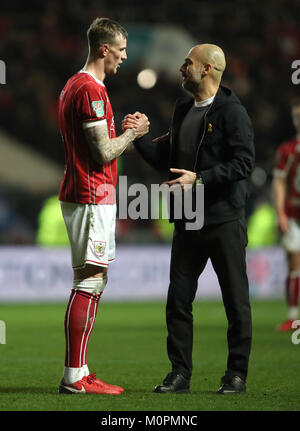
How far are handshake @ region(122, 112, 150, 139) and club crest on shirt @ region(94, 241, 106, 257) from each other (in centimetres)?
69

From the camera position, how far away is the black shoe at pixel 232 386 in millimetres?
5184

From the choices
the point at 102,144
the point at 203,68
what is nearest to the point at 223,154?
the point at 203,68

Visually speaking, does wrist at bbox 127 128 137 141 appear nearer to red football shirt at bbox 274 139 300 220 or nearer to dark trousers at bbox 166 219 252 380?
dark trousers at bbox 166 219 252 380

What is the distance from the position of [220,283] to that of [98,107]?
121 cm

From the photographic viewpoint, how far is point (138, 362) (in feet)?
22.8

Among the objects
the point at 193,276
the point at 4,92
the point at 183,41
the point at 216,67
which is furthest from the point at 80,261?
the point at 183,41

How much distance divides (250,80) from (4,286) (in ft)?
27.6

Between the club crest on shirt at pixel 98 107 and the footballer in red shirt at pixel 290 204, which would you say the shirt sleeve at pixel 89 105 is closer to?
the club crest on shirt at pixel 98 107

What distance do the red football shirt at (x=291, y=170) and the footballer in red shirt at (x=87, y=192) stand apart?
4653 millimetres

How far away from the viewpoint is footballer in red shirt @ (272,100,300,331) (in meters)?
9.63

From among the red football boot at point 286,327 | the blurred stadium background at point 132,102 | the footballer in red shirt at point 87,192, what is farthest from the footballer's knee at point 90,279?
the blurred stadium background at point 132,102

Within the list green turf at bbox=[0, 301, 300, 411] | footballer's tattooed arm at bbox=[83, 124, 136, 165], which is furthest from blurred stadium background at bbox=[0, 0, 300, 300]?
footballer's tattooed arm at bbox=[83, 124, 136, 165]

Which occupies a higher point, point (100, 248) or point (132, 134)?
point (132, 134)

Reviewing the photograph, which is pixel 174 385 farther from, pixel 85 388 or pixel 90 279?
pixel 90 279
